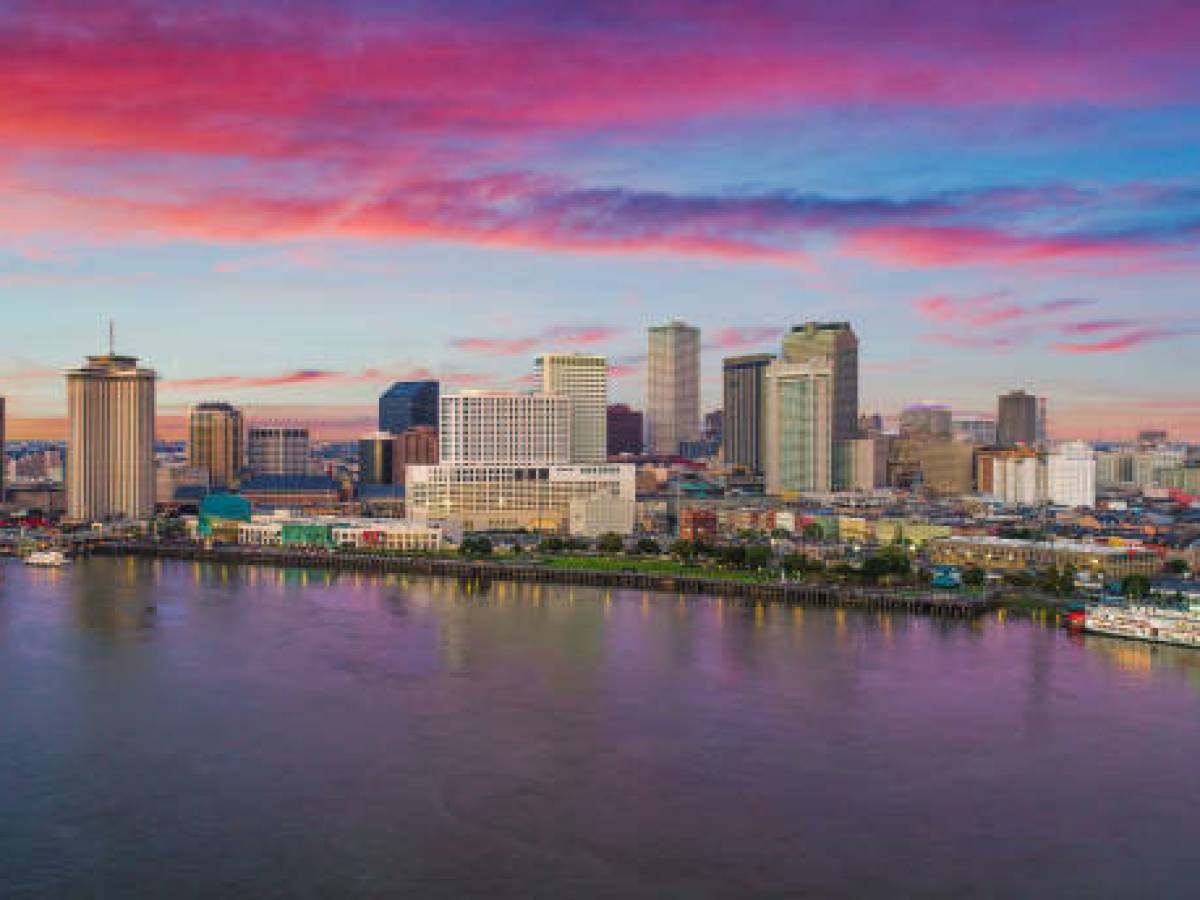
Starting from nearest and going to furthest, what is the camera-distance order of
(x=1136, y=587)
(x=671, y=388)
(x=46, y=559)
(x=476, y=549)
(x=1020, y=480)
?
(x=1136, y=587) → (x=476, y=549) → (x=46, y=559) → (x=1020, y=480) → (x=671, y=388)

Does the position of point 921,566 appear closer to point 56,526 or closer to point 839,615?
point 839,615

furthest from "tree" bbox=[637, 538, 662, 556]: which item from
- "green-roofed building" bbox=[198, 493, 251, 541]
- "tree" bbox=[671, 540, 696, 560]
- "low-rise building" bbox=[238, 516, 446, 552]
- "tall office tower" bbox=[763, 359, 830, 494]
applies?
"tall office tower" bbox=[763, 359, 830, 494]

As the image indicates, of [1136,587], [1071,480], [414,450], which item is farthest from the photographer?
[414,450]

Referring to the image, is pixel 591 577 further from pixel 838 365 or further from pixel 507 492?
pixel 838 365

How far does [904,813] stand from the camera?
45.8 ft

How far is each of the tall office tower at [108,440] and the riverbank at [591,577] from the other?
12.5 metres

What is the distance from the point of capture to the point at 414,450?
89.2 metres

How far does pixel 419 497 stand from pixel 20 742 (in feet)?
121

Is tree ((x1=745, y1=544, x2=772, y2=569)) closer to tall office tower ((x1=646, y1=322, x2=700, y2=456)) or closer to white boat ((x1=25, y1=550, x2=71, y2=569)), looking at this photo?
white boat ((x1=25, y1=550, x2=71, y2=569))

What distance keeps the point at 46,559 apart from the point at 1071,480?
2223 inches

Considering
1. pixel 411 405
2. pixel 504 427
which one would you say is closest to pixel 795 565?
pixel 504 427

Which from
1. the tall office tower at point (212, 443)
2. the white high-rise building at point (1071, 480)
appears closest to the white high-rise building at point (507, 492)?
the white high-rise building at point (1071, 480)

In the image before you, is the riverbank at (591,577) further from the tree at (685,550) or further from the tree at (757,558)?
the tree at (685,550)

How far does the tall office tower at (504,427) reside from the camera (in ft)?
205
